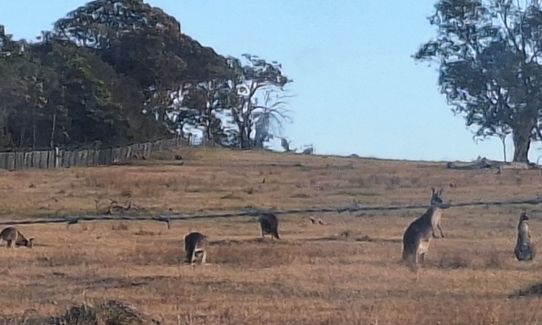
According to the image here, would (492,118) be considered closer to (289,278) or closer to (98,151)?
(98,151)

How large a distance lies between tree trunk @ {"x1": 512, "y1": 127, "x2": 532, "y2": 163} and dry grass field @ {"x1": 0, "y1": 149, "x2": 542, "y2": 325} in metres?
25.3

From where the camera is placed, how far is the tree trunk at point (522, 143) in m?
65.2

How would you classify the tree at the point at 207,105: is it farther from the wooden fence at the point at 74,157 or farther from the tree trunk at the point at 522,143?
the tree trunk at the point at 522,143

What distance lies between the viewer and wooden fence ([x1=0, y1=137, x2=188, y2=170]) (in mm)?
61719

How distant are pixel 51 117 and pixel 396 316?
196ft

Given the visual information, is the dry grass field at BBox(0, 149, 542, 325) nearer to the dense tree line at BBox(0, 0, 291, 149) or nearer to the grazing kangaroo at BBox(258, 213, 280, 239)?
the grazing kangaroo at BBox(258, 213, 280, 239)

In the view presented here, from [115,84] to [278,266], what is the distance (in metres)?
56.6

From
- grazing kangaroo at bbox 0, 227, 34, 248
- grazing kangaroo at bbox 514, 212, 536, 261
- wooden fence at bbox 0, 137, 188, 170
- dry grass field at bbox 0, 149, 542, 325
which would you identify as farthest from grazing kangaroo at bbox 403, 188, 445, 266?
wooden fence at bbox 0, 137, 188, 170

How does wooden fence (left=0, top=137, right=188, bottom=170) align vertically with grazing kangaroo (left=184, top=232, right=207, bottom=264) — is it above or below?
above

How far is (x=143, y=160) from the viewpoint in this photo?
229 feet

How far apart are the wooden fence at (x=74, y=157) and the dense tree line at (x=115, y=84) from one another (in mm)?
1166

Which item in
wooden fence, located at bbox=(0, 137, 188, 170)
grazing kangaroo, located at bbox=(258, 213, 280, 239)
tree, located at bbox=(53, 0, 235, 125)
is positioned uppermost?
tree, located at bbox=(53, 0, 235, 125)

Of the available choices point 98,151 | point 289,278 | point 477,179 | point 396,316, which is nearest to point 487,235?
point 289,278

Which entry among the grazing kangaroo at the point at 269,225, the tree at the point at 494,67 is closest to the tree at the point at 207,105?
the tree at the point at 494,67
